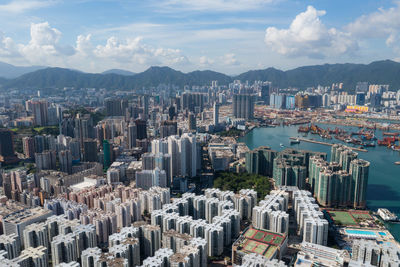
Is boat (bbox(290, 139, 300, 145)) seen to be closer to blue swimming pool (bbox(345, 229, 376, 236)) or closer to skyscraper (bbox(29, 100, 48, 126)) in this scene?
blue swimming pool (bbox(345, 229, 376, 236))

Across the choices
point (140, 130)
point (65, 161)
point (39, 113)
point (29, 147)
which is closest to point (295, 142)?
point (140, 130)

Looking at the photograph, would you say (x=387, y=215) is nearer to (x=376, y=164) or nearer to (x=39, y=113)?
(x=376, y=164)

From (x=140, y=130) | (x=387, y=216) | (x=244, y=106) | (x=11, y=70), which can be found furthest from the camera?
(x=11, y=70)

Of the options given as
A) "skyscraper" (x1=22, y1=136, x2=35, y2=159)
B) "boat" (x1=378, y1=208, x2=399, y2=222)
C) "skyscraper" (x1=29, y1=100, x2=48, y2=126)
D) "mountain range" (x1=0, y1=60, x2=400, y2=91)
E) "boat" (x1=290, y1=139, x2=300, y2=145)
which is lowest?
"boat" (x1=378, y1=208, x2=399, y2=222)

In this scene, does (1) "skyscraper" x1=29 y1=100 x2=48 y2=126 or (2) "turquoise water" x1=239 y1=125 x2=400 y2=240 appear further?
(1) "skyscraper" x1=29 y1=100 x2=48 y2=126

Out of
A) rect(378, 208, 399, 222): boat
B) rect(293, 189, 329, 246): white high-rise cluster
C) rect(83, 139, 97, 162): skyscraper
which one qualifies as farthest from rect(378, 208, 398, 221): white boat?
rect(83, 139, 97, 162): skyscraper

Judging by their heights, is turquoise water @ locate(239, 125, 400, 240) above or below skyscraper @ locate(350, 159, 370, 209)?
below

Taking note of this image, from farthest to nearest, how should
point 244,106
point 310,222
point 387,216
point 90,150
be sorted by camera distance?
point 244,106 < point 90,150 < point 387,216 < point 310,222
